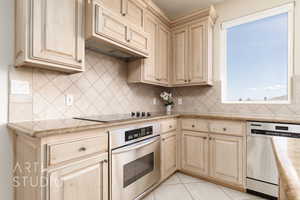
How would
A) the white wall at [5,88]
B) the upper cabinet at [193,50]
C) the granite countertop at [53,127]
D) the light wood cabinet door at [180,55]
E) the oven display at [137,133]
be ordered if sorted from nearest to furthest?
the granite countertop at [53,127] < the white wall at [5,88] < the oven display at [137,133] < the upper cabinet at [193,50] < the light wood cabinet door at [180,55]

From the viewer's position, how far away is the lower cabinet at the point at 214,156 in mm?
2020

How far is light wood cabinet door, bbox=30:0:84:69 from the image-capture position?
1231 millimetres

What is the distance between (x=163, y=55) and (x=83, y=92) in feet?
4.73

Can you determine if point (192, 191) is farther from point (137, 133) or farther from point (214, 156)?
point (137, 133)

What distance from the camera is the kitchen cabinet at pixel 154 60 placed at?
2299mm

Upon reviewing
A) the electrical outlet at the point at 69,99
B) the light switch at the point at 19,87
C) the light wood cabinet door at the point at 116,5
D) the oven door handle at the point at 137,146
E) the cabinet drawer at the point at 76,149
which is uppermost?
the light wood cabinet door at the point at 116,5

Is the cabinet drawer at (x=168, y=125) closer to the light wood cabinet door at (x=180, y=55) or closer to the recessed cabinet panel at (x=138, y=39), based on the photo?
the light wood cabinet door at (x=180, y=55)

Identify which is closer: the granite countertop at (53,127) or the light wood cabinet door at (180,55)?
the granite countertop at (53,127)

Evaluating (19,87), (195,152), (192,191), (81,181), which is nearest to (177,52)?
(195,152)

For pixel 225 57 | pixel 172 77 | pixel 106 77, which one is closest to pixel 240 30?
pixel 225 57

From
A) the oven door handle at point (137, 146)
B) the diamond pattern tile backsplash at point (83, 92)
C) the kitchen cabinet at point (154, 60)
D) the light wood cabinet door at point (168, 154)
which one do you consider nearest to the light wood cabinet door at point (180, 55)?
the kitchen cabinet at point (154, 60)

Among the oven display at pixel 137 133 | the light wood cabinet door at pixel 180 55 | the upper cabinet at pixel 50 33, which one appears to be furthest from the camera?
the light wood cabinet door at pixel 180 55

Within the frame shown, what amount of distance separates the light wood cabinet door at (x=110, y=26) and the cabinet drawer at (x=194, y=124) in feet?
4.66

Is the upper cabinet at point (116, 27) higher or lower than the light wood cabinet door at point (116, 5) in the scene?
lower
